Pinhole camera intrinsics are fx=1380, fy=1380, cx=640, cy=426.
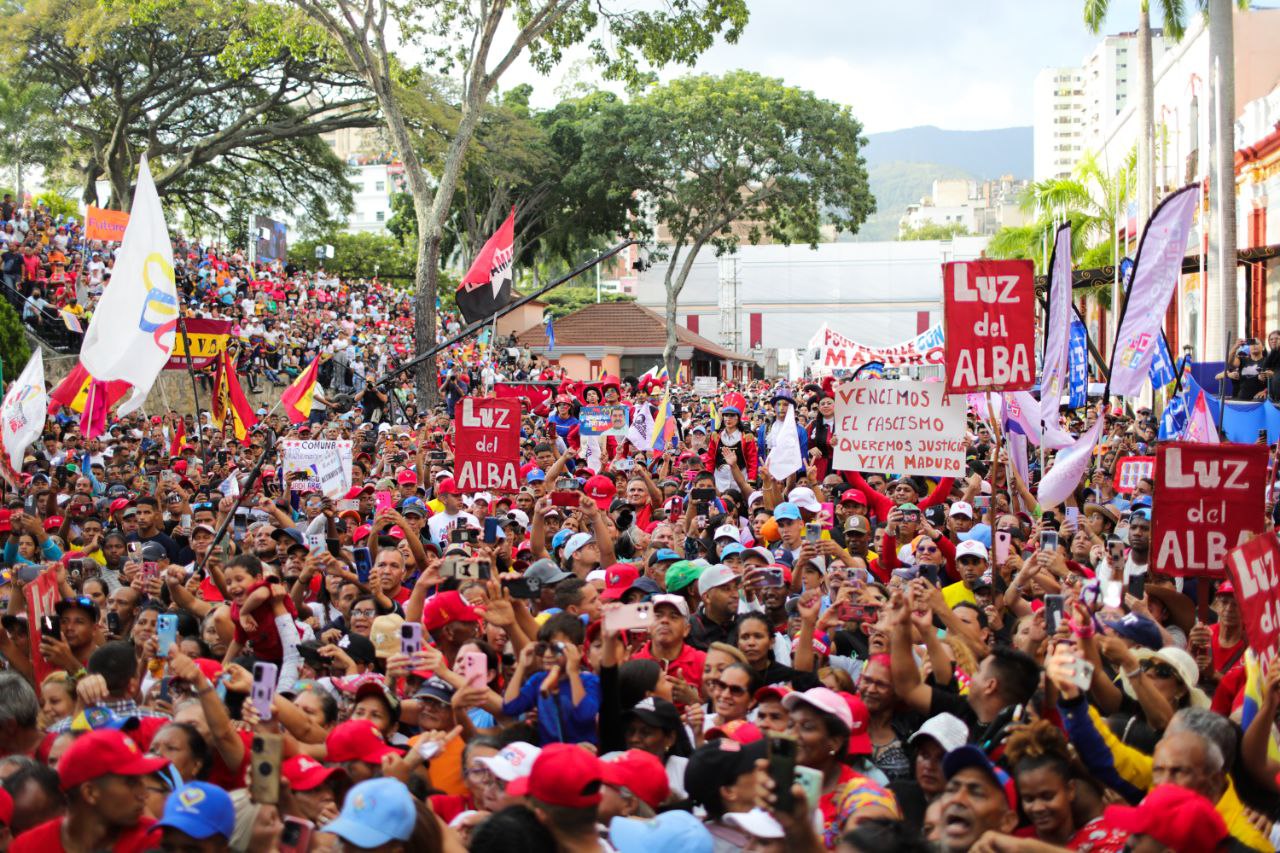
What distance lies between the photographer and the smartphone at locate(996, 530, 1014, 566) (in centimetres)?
827

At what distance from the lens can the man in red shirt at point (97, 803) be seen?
13.2 ft

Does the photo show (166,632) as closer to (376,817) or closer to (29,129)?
(376,817)

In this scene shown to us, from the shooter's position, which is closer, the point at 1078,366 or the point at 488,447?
the point at 488,447

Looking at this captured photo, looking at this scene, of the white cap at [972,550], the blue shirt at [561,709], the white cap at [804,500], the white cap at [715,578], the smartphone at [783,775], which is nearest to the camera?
the smartphone at [783,775]

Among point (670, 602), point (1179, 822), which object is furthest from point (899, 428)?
point (1179, 822)

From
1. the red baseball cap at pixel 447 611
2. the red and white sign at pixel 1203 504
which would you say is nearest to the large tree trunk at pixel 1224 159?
the red and white sign at pixel 1203 504

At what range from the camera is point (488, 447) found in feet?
36.1

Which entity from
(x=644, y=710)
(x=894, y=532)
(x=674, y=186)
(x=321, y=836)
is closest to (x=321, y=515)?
(x=894, y=532)

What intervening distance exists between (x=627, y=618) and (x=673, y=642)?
818mm

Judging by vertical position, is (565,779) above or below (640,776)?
above

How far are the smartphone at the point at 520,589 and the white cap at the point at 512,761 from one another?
142 centimetres

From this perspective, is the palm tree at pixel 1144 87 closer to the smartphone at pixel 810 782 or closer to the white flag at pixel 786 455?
the white flag at pixel 786 455

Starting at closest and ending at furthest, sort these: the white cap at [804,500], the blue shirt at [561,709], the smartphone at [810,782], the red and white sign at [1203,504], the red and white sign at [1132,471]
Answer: the smartphone at [810,782], the blue shirt at [561,709], the red and white sign at [1203,504], the white cap at [804,500], the red and white sign at [1132,471]

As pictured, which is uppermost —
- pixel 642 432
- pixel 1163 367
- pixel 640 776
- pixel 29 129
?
pixel 29 129
